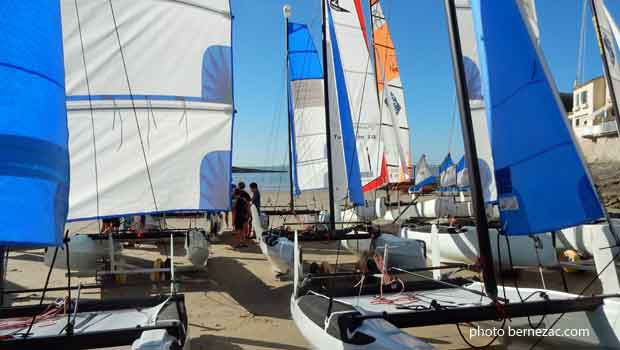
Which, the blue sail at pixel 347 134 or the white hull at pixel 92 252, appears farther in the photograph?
the blue sail at pixel 347 134

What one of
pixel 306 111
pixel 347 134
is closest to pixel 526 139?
pixel 347 134

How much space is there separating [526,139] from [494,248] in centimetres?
359

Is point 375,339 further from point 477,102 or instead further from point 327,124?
point 477,102

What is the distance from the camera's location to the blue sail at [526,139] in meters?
3.27

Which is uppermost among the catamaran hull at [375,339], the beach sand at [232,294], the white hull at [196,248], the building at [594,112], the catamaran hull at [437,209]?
the building at [594,112]

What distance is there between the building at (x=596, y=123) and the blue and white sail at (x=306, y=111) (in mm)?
35599

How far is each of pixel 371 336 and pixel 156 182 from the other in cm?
458

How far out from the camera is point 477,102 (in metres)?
8.84

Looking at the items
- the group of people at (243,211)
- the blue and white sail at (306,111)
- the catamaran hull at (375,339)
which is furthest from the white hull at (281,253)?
the blue and white sail at (306,111)

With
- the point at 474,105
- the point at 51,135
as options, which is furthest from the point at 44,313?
the point at 474,105

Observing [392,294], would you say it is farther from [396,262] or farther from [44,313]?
[44,313]

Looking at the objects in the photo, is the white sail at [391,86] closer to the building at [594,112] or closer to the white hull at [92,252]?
the white hull at [92,252]

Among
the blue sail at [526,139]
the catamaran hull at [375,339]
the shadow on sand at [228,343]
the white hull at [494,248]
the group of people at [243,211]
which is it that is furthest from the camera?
the group of people at [243,211]

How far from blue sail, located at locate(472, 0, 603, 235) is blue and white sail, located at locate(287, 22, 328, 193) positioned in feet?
30.3
